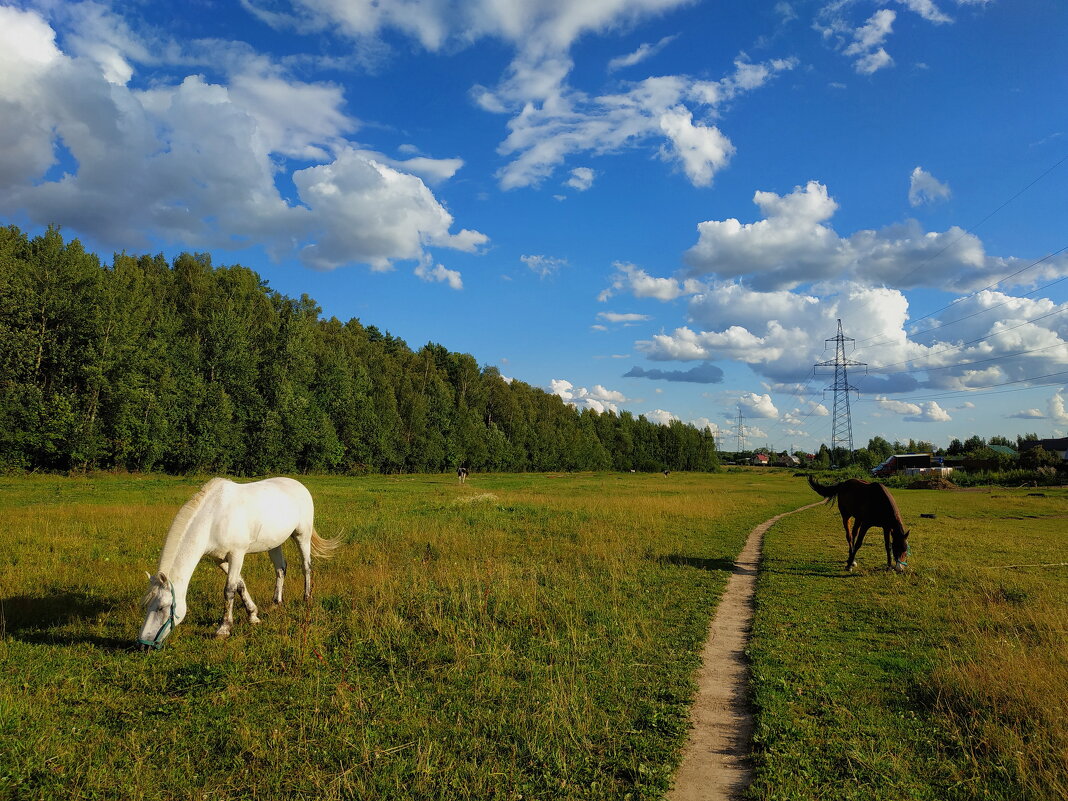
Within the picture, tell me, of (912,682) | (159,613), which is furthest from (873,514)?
(159,613)

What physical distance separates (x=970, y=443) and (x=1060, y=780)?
5789 inches

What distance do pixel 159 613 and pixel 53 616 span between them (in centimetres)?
308

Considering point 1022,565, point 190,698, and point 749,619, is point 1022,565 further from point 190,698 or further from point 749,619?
point 190,698

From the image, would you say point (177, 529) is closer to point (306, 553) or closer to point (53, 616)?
point (306, 553)

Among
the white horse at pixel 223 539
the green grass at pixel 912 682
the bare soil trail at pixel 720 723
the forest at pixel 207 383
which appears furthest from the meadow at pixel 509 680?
the forest at pixel 207 383

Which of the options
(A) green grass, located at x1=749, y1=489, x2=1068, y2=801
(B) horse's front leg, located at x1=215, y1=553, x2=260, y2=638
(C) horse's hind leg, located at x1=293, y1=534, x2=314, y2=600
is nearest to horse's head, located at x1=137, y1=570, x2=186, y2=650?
(B) horse's front leg, located at x1=215, y1=553, x2=260, y2=638

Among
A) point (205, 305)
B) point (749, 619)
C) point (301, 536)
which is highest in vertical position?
point (205, 305)

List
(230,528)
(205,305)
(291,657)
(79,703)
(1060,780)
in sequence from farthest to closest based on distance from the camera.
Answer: (205,305), (230,528), (291,657), (79,703), (1060,780)

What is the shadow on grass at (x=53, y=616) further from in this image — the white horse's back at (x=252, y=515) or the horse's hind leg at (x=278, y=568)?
the horse's hind leg at (x=278, y=568)

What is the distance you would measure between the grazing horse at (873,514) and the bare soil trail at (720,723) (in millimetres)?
5609

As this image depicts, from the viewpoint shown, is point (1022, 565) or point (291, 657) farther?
point (1022, 565)

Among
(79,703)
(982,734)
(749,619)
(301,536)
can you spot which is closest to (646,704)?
(982,734)

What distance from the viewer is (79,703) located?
5.95m

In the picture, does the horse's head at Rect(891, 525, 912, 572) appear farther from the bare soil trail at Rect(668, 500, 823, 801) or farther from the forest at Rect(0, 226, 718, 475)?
the forest at Rect(0, 226, 718, 475)
